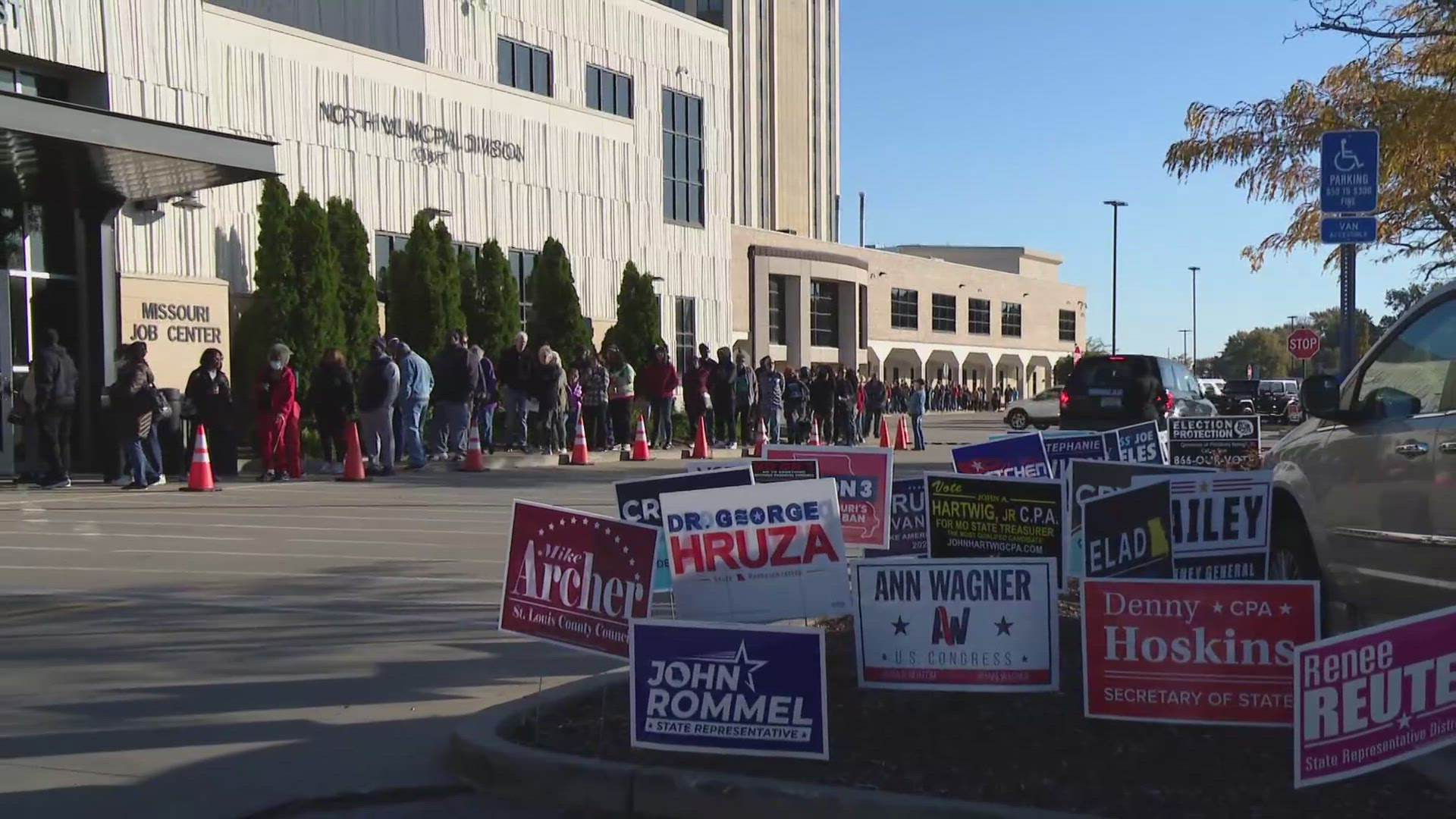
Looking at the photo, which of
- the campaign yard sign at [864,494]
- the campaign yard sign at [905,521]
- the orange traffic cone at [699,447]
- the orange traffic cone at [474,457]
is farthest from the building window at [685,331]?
the campaign yard sign at [864,494]

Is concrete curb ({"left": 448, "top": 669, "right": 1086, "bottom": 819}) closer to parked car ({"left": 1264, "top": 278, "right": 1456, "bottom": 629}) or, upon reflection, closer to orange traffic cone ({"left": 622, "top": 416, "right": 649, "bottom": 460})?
parked car ({"left": 1264, "top": 278, "right": 1456, "bottom": 629})

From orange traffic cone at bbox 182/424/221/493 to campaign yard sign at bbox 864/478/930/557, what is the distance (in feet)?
34.3

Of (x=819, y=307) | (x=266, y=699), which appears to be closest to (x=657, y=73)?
(x=819, y=307)

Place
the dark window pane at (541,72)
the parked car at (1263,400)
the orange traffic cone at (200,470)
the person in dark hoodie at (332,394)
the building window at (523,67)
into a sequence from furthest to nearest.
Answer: the parked car at (1263,400), the dark window pane at (541,72), the building window at (523,67), the person in dark hoodie at (332,394), the orange traffic cone at (200,470)

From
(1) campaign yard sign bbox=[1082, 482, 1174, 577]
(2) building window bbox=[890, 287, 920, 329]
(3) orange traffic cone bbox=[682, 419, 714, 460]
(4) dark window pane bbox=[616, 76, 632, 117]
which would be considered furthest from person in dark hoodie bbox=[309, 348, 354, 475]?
(2) building window bbox=[890, 287, 920, 329]

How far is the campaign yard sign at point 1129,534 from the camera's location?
6238mm

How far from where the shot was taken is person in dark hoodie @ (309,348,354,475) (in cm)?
1831

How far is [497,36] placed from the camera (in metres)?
32.0

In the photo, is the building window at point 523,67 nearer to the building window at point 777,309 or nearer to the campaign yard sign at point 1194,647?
the building window at point 777,309

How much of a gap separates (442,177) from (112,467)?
12.7m

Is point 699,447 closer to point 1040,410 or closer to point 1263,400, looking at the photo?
point 1040,410

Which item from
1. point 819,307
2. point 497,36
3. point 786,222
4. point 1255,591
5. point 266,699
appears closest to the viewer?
point 1255,591

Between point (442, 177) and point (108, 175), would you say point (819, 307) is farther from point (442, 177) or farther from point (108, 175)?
point (108, 175)

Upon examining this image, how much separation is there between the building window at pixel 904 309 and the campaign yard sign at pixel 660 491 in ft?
216
